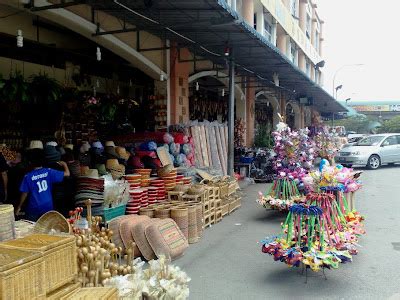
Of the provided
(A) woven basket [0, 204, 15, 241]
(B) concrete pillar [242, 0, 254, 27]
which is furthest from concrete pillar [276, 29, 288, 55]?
(A) woven basket [0, 204, 15, 241]

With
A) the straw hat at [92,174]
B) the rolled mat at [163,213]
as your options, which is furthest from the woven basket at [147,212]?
the straw hat at [92,174]

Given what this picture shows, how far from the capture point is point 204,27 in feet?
28.8

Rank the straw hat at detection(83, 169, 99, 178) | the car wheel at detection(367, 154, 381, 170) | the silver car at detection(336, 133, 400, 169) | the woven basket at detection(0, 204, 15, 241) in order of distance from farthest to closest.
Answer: the car wheel at detection(367, 154, 381, 170) → the silver car at detection(336, 133, 400, 169) → the straw hat at detection(83, 169, 99, 178) → the woven basket at detection(0, 204, 15, 241)

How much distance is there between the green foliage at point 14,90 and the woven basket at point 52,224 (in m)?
5.19

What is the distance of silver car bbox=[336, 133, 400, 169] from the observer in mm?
19328

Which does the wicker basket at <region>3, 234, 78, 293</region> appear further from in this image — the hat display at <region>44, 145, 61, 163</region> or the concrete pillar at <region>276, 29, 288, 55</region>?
the concrete pillar at <region>276, 29, 288, 55</region>

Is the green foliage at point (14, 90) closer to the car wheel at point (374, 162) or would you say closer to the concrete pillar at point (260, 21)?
the concrete pillar at point (260, 21)

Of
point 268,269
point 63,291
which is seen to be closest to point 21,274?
point 63,291

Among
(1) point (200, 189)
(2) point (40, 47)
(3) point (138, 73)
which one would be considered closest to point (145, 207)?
(1) point (200, 189)

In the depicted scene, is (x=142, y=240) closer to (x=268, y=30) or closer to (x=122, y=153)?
(x=122, y=153)

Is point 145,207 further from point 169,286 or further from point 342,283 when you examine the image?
point 169,286

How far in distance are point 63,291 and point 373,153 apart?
1905cm

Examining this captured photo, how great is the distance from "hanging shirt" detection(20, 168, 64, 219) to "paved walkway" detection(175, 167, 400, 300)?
81.0 inches

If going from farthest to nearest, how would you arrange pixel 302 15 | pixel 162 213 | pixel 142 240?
pixel 302 15
pixel 162 213
pixel 142 240
